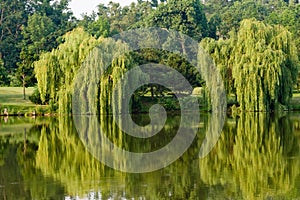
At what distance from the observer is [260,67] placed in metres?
33.8

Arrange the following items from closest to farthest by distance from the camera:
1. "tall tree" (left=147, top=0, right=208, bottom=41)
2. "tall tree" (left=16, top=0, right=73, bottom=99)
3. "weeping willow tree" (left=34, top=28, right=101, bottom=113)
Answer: "weeping willow tree" (left=34, top=28, right=101, bottom=113) < "tall tree" (left=16, top=0, right=73, bottom=99) < "tall tree" (left=147, top=0, right=208, bottom=41)

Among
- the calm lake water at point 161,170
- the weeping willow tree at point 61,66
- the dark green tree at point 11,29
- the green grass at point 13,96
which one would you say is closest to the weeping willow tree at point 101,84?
the weeping willow tree at point 61,66

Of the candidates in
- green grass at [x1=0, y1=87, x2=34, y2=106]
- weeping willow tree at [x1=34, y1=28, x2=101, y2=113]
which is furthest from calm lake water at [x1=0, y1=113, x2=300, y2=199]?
green grass at [x1=0, y1=87, x2=34, y2=106]

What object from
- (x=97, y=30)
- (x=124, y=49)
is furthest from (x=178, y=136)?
(x=97, y=30)

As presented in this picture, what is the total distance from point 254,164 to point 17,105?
25.9 metres

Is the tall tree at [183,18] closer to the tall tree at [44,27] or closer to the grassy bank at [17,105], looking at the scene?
the tall tree at [44,27]

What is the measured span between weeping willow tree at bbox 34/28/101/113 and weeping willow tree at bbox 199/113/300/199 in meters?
12.9

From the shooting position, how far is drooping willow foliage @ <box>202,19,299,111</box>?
111ft

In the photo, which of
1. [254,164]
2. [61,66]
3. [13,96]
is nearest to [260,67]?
[61,66]

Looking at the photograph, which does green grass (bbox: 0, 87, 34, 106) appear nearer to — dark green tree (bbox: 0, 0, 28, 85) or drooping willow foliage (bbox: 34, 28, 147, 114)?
drooping willow foliage (bbox: 34, 28, 147, 114)

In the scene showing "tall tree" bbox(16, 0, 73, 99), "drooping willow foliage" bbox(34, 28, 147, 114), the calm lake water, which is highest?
"tall tree" bbox(16, 0, 73, 99)

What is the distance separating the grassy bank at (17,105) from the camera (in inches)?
1458

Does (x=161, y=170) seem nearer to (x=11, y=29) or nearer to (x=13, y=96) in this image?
(x=13, y=96)

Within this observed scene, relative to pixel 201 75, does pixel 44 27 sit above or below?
above
